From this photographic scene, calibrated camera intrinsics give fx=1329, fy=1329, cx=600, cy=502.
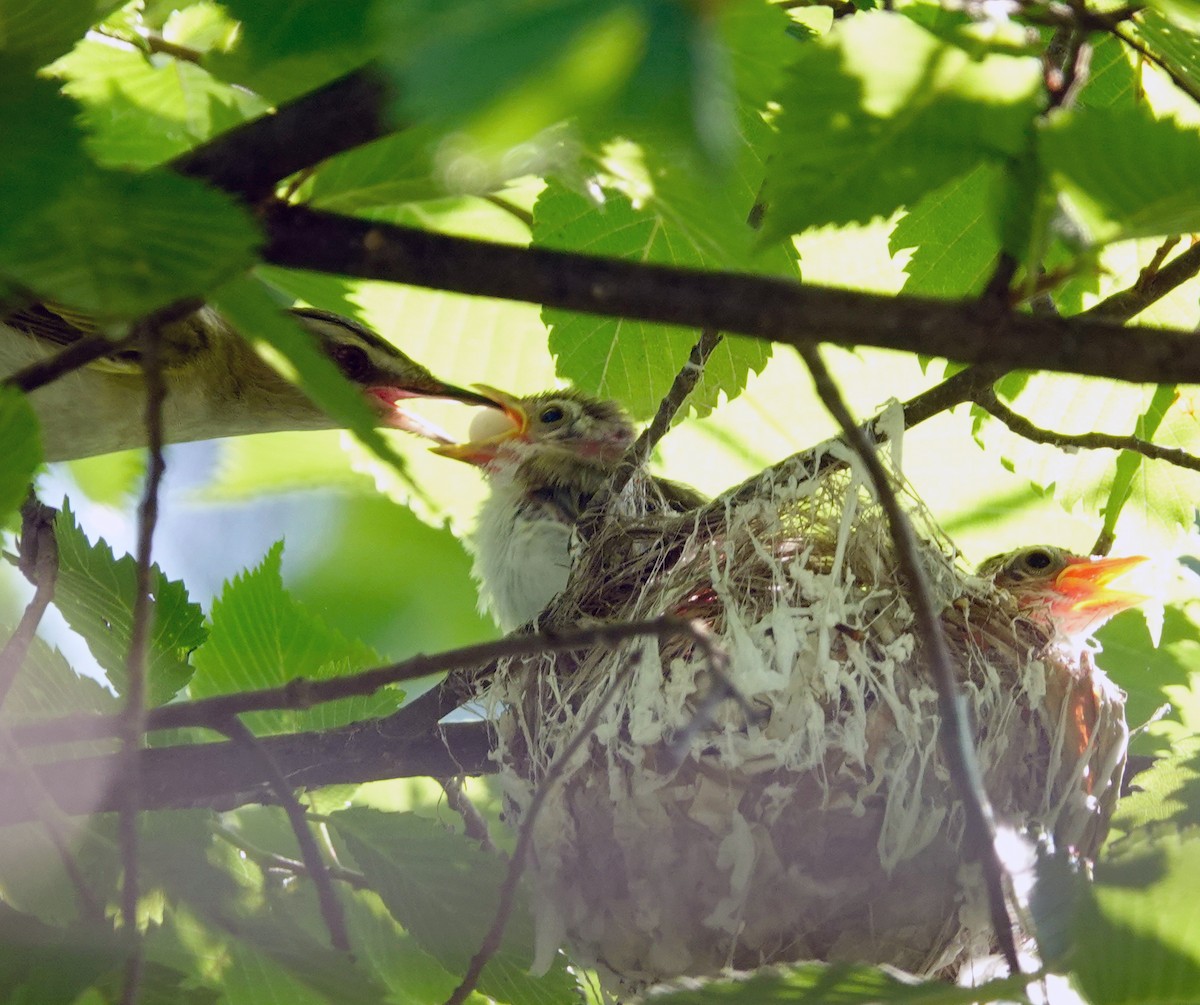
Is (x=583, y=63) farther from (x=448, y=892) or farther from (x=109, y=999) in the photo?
(x=448, y=892)

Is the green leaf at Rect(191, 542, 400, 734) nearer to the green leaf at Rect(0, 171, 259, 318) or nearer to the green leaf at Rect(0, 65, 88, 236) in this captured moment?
the green leaf at Rect(0, 171, 259, 318)

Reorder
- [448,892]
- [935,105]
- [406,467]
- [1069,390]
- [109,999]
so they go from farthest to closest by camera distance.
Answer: [1069,390] → [448,892] → [109,999] → [406,467] → [935,105]

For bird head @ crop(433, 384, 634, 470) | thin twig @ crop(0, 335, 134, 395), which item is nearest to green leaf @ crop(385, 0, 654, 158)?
thin twig @ crop(0, 335, 134, 395)

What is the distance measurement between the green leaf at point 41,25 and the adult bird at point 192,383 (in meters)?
1.38

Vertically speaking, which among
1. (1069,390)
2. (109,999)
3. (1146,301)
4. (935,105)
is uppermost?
(1069,390)

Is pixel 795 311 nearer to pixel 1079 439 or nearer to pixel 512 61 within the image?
pixel 512 61

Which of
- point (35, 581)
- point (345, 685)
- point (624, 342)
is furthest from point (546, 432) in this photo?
point (345, 685)

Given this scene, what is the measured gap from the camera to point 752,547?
2990 mm

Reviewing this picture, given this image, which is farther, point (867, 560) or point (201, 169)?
point (867, 560)

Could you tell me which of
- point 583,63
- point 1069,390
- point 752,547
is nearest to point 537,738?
point 752,547

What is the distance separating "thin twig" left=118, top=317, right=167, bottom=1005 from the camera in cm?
143

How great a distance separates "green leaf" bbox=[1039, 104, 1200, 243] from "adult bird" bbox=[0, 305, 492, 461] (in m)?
1.75

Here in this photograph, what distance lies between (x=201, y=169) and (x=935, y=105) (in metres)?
0.77

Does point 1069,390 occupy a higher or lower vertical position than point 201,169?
higher
